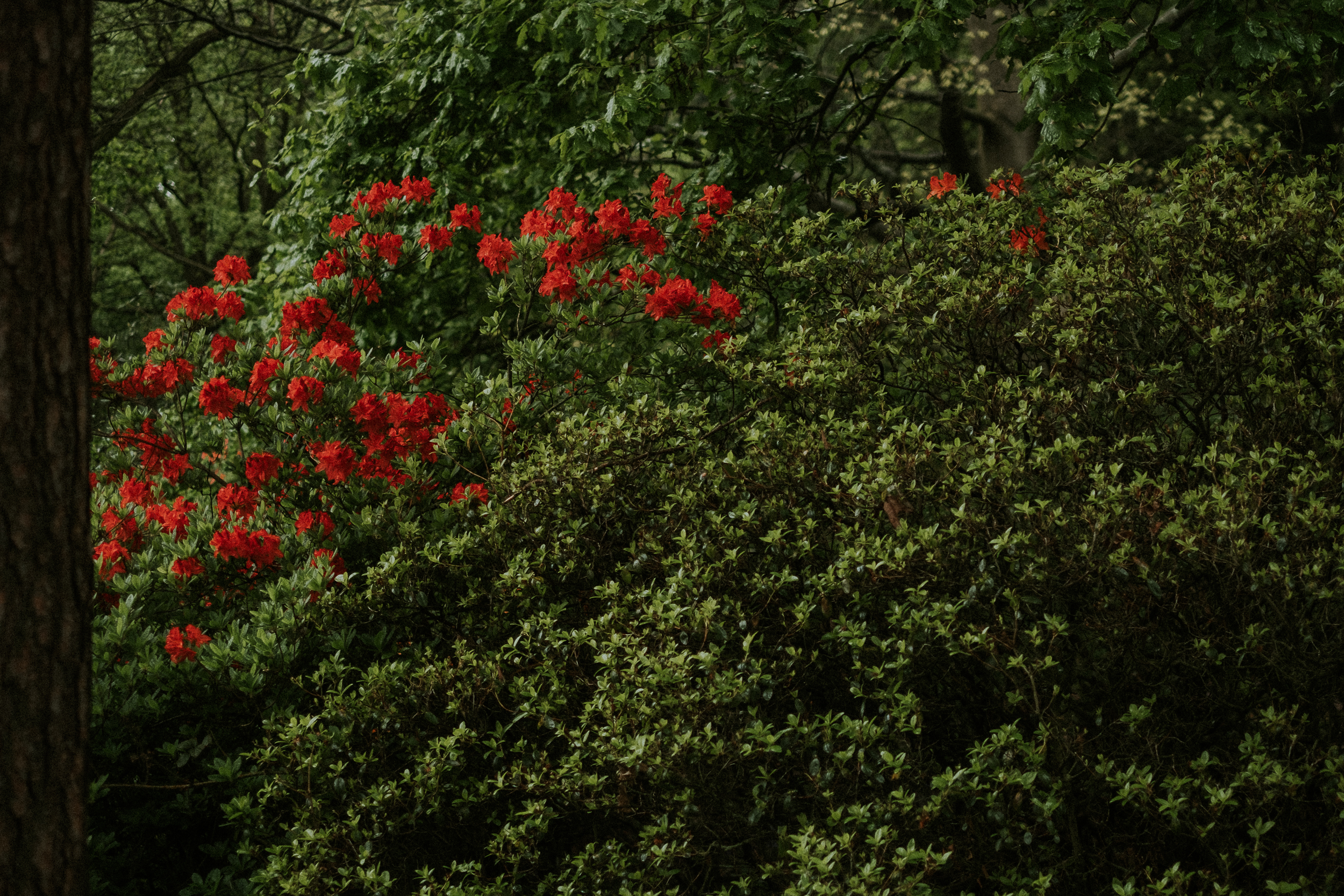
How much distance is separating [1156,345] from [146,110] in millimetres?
13788

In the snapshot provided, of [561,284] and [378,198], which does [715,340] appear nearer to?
[561,284]

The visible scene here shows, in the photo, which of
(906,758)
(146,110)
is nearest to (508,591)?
(906,758)

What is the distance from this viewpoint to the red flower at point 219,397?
3.95m

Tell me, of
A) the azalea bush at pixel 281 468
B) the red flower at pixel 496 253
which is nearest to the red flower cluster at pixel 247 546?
the azalea bush at pixel 281 468

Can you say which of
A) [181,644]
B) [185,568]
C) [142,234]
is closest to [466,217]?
[185,568]

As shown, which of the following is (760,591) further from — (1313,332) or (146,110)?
(146,110)

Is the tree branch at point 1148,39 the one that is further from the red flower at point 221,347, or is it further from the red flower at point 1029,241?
the red flower at point 221,347

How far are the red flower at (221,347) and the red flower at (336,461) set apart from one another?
87 centimetres

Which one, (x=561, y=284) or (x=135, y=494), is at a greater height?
(x=561, y=284)

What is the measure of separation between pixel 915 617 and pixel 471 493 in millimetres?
1567

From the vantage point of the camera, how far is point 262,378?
3939mm

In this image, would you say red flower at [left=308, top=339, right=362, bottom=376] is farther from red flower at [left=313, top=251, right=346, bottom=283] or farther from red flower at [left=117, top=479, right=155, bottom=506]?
red flower at [left=117, top=479, right=155, bottom=506]

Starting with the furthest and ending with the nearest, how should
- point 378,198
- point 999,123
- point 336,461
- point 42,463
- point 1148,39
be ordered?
point 999,123 → point 1148,39 → point 378,198 → point 336,461 → point 42,463

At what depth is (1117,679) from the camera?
260 centimetres
